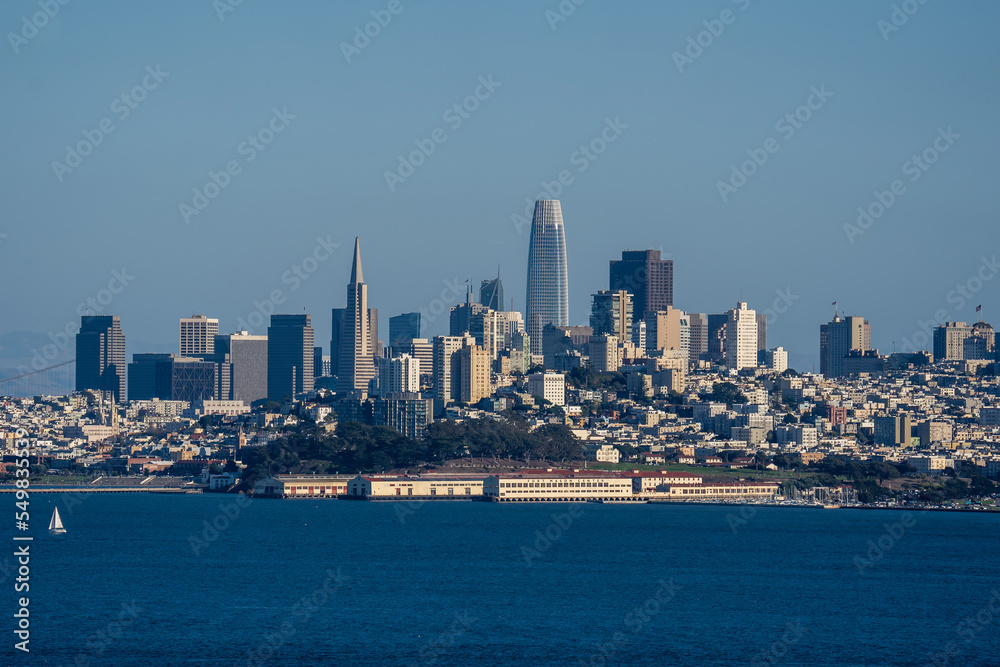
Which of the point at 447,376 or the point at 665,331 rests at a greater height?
the point at 665,331

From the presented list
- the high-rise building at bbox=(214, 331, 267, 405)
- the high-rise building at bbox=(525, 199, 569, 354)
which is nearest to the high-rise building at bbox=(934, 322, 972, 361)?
the high-rise building at bbox=(525, 199, 569, 354)

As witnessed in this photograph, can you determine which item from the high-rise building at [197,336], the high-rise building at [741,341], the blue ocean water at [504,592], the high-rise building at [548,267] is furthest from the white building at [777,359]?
the blue ocean water at [504,592]

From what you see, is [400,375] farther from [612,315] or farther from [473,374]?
[612,315]

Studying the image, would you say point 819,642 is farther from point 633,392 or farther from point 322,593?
point 633,392

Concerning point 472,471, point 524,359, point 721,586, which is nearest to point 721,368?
point 524,359

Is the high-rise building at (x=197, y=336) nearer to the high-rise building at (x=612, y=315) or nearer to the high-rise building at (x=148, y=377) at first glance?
the high-rise building at (x=148, y=377)

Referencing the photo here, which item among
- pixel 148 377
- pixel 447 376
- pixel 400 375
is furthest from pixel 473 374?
pixel 148 377
